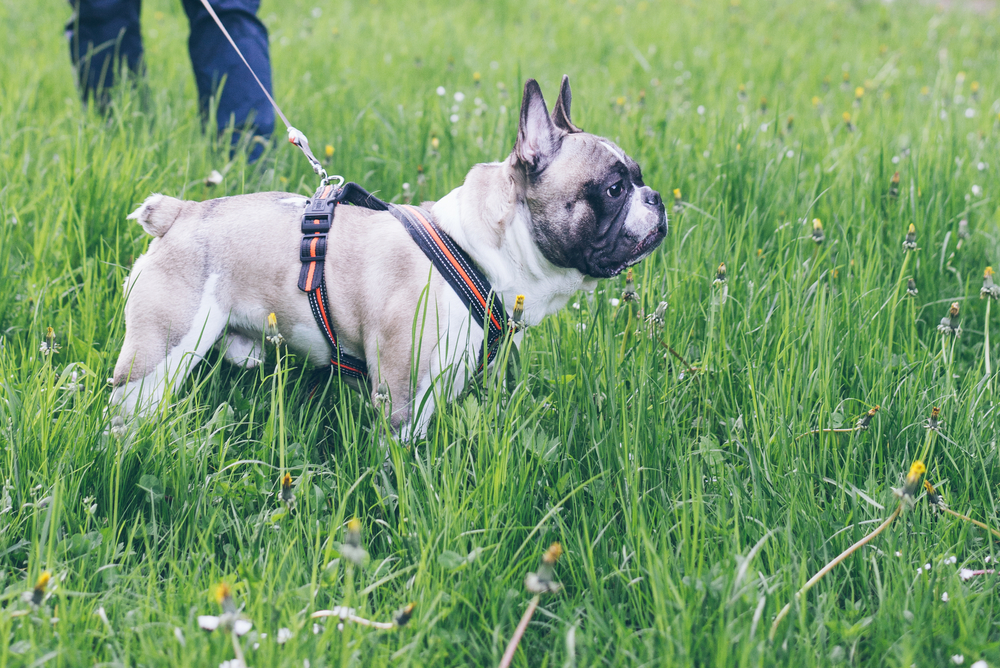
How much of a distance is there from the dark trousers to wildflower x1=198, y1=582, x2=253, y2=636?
3059mm

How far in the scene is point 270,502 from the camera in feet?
7.85

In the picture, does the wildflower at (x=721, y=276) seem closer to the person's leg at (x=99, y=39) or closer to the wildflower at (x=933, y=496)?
the wildflower at (x=933, y=496)

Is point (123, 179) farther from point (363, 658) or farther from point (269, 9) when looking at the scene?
point (269, 9)

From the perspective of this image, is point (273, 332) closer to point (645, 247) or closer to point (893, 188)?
point (645, 247)

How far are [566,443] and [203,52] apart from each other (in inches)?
124

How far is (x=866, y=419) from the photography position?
8.25 feet

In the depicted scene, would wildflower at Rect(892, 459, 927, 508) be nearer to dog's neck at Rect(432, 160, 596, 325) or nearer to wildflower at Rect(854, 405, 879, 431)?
wildflower at Rect(854, 405, 879, 431)

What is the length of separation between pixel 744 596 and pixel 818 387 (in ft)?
3.26

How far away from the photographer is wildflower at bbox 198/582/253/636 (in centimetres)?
157

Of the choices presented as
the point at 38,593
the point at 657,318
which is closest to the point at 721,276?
the point at 657,318

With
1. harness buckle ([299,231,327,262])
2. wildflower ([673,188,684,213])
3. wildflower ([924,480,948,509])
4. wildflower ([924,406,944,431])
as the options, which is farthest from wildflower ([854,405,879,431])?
harness buckle ([299,231,327,262])

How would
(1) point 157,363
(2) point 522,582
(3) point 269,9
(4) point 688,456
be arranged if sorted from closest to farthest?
(2) point 522,582 < (4) point 688,456 < (1) point 157,363 < (3) point 269,9

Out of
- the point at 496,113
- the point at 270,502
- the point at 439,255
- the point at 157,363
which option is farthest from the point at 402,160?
the point at 270,502

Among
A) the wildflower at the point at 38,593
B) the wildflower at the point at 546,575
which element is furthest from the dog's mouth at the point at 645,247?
the wildflower at the point at 38,593
